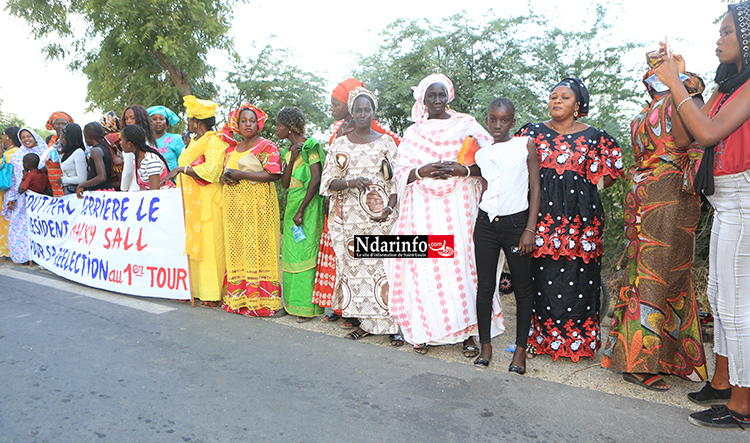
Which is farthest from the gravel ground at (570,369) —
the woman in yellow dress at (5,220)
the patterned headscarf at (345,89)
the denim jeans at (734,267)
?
the woman in yellow dress at (5,220)

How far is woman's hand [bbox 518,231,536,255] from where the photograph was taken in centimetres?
341

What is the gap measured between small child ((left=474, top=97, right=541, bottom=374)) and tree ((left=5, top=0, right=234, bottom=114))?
11333mm

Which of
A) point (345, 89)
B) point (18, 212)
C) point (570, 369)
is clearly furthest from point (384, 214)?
point (18, 212)

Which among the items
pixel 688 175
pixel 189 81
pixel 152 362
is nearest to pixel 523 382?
pixel 688 175

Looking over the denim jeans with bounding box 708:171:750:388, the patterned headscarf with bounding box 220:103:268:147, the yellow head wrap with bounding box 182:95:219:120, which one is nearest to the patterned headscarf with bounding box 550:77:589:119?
the denim jeans with bounding box 708:171:750:388

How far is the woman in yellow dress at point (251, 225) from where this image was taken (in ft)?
16.0

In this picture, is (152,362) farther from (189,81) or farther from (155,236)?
(189,81)

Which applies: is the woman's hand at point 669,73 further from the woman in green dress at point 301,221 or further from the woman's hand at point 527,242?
the woman in green dress at point 301,221

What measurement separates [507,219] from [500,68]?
6.77m

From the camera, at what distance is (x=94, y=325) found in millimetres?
4391

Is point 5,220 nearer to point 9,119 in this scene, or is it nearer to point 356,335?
point 356,335

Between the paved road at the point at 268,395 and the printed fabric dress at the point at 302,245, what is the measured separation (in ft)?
1.51

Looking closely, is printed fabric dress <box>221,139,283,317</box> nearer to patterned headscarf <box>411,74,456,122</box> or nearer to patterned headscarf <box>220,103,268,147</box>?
patterned headscarf <box>220,103,268,147</box>

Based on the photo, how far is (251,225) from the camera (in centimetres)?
493
